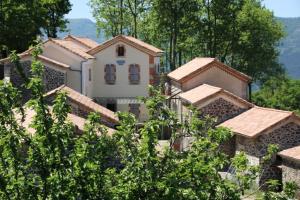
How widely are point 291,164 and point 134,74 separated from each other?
20.6 meters

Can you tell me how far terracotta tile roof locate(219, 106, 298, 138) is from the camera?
28562 millimetres

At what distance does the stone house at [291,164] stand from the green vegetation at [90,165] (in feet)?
54.6

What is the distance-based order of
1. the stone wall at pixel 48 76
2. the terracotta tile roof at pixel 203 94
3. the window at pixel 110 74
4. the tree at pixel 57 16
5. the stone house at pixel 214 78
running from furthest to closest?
the tree at pixel 57 16, the window at pixel 110 74, the stone house at pixel 214 78, the stone wall at pixel 48 76, the terracotta tile roof at pixel 203 94

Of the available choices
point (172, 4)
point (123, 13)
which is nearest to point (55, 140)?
point (172, 4)

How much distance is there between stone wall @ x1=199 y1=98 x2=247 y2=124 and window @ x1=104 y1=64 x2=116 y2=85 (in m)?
13.8

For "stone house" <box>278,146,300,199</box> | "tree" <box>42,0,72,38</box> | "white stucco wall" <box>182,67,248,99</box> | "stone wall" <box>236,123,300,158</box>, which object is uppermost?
"tree" <box>42,0,72,38</box>

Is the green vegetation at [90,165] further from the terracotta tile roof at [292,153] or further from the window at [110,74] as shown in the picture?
the window at [110,74]

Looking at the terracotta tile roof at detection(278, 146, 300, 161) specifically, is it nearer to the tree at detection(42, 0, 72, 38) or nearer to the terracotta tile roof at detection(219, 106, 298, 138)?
the terracotta tile roof at detection(219, 106, 298, 138)

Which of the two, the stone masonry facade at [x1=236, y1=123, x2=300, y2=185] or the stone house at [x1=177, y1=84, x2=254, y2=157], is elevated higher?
the stone house at [x1=177, y1=84, x2=254, y2=157]

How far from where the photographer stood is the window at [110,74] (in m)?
45.1

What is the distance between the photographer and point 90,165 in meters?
9.85

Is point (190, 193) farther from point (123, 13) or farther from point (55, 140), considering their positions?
point (123, 13)

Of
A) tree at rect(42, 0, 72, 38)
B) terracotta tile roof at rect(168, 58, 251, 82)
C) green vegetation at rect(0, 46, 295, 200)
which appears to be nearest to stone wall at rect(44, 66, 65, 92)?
terracotta tile roof at rect(168, 58, 251, 82)

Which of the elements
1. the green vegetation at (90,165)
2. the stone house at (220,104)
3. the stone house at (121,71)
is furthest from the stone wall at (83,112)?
the green vegetation at (90,165)
